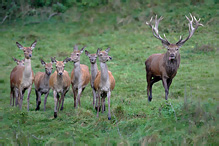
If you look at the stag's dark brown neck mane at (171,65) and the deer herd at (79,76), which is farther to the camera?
the stag's dark brown neck mane at (171,65)

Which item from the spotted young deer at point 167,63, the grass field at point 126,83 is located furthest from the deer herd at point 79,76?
the grass field at point 126,83

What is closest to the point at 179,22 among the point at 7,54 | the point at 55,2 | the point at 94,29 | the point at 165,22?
the point at 165,22

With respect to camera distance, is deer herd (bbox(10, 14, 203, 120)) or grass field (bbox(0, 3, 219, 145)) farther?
deer herd (bbox(10, 14, 203, 120))

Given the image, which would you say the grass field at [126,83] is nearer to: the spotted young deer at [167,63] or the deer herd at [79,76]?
the deer herd at [79,76]

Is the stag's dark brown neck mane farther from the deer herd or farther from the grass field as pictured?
the grass field

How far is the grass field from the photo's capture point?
7500 mm

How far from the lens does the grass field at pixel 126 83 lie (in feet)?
24.6

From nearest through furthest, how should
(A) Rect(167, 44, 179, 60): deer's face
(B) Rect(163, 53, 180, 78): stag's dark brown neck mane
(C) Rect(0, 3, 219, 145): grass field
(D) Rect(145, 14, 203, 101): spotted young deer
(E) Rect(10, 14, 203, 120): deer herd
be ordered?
(C) Rect(0, 3, 219, 145): grass field < (E) Rect(10, 14, 203, 120): deer herd < (A) Rect(167, 44, 179, 60): deer's face < (D) Rect(145, 14, 203, 101): spotted young deer < (B) Rect(163, 53, 180, 78): stag's dark brown neck mane

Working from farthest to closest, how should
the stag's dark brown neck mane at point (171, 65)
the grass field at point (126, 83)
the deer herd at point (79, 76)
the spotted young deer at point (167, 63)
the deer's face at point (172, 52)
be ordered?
the stag's dark brown neck mane at point (171, 65), the spotted young deer at point (167, 63), the deer's face at point (172, 52), the deer herd at point (79, 76), the grass field at point (126, 83)

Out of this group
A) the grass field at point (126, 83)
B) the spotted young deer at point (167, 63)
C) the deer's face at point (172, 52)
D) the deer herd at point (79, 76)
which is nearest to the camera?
the grass field at point (126, 83)

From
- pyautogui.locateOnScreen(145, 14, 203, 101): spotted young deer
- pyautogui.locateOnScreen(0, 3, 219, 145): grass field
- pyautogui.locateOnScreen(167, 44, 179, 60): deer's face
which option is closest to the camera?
pyautogui.locateOnScreen(0, 3, 219, 145): grass field

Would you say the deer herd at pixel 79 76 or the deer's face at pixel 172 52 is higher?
the deer's face at pixel 172 52

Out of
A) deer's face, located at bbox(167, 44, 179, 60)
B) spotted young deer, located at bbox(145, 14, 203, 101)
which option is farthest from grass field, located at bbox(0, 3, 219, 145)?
deer's face, located at bbox(167, 44, 179, 60)

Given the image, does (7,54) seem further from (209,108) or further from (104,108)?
(209,108)
